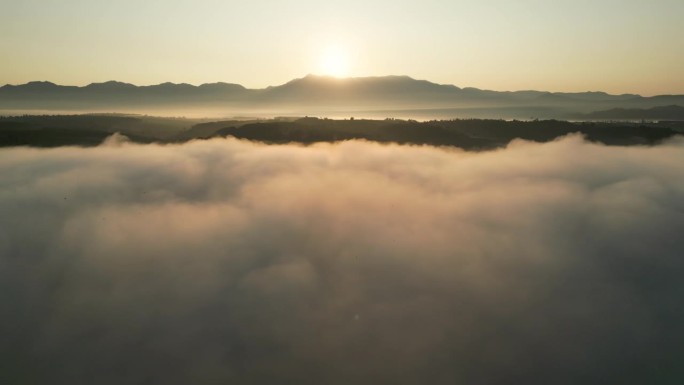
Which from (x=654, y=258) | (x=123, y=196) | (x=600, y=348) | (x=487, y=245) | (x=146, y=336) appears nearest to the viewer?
(x=146, y=336)

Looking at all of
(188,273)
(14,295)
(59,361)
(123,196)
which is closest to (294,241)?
(188,273)

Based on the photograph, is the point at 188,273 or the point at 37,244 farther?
the point at 37,244

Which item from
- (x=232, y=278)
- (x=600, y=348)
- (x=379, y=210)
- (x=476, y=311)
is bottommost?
(x=600, y=348)

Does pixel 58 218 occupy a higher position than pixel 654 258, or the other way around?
pixel 58 218

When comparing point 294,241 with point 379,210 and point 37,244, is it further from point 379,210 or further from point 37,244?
point 37,244

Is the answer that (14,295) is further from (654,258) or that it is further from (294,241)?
(654,258)

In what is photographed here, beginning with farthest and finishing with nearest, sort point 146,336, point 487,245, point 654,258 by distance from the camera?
point 487,245 < point 654,258 < point 146,336

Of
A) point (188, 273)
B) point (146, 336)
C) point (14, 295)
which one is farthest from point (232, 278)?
point (14, 295)

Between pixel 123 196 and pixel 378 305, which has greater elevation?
pixel 123 196

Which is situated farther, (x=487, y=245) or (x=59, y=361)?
(x=487, y=245)
